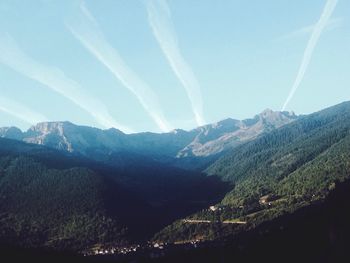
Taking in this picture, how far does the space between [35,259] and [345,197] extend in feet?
374

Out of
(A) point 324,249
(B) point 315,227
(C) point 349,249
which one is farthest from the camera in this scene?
(B) point 315,227

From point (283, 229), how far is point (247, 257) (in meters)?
35.5

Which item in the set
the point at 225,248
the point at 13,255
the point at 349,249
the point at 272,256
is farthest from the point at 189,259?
the point at 349,249

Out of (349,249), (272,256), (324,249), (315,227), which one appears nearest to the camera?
(349,249)

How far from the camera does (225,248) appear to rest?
7662 inches

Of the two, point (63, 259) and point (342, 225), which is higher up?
point (63, 259)

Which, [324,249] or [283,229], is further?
[283,229]

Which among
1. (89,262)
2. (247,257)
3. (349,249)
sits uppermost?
(89,262)

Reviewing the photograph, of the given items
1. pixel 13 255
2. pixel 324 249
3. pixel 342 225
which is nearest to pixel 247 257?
pixel 324 249

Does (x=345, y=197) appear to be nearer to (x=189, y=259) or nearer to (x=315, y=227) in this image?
(x=315, y=227)

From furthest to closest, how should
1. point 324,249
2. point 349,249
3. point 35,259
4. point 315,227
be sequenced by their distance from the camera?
point 35,259 < point 315,227 < point 324,249 < point 349,249

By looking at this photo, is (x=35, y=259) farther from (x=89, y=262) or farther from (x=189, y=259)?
(x=189, y=259)

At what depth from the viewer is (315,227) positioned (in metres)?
167

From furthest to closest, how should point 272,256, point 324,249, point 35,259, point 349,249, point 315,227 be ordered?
point 35,259, point 315,227, point 272,256, point 324,249, point 349,249
